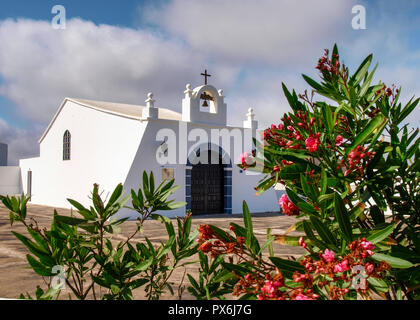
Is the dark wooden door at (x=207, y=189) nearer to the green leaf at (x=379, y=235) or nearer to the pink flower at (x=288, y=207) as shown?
the pink flower at (x=288, y=207)

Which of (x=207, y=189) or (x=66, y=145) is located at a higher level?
(x=66, y=145)

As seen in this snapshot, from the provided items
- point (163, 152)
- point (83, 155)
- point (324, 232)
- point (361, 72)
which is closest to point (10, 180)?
point (83, 155)

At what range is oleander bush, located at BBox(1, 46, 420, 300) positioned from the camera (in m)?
1.15

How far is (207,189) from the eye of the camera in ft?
45.6

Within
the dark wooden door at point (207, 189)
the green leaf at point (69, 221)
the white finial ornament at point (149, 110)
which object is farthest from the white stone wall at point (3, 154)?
the green leaf at point (69, 221)

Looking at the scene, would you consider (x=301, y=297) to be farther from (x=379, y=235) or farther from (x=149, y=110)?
(x=149, y=110)

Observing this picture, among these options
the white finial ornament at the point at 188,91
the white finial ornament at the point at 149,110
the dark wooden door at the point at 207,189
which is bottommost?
the dark wooden door at the point at 207,189

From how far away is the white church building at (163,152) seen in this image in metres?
12.4

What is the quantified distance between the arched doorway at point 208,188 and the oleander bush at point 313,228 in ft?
38.6

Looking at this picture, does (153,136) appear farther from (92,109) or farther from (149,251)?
(149,251)

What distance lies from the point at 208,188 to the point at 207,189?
60 mm

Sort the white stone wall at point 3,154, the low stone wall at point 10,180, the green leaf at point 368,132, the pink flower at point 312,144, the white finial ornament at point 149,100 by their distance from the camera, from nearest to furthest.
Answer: the pink flower at point 312,144 → the green leaf at point 368,132 → the white finial ornament at point 149,100 → the low stone wall at point 10,180 → the white stone wall at point 3,154
